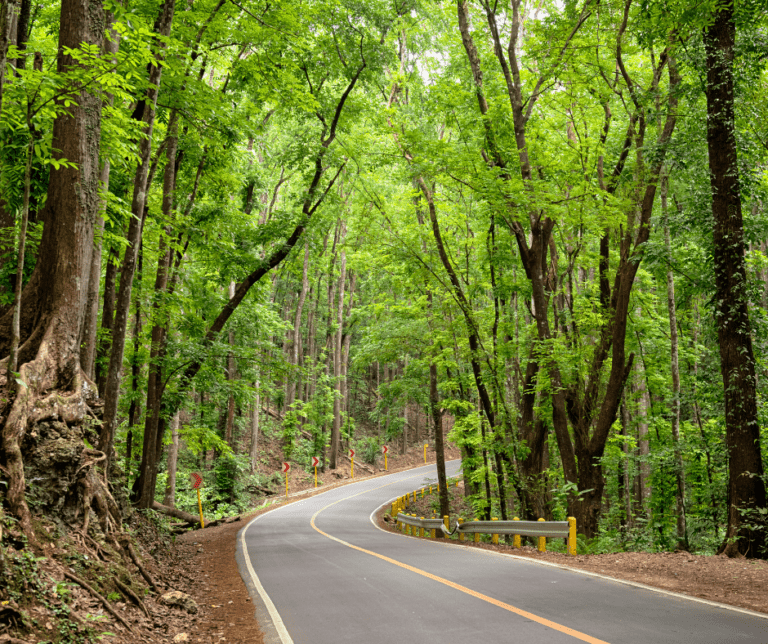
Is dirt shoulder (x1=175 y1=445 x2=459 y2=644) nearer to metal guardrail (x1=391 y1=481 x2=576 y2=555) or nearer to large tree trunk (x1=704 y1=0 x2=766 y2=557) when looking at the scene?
metal guardrail (x1=391 y1=481 x2=576 y2=555)

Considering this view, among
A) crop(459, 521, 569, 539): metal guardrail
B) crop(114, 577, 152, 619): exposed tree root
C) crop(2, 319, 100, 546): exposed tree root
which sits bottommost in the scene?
crop(459, 521, 569, 539): metal guardrail

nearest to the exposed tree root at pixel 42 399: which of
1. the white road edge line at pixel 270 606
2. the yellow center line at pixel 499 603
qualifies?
the white road edge line at pixel 270 606

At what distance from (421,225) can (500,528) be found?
10.2 m

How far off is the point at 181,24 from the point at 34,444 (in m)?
10.1

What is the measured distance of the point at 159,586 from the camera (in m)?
7.78

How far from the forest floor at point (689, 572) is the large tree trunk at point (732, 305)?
724 mm

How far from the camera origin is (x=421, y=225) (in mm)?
18562

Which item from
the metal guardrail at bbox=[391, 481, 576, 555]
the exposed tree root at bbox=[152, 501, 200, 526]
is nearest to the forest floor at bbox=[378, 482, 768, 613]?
the metal guardrail at bbox=[391, 481, 576, 555]

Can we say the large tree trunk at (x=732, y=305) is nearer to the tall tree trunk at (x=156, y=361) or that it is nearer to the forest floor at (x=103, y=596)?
the forest floor at (x=103, y=596)

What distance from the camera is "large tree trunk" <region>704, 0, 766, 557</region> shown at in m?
8.58

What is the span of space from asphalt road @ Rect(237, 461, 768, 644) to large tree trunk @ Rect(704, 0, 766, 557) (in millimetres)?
2854

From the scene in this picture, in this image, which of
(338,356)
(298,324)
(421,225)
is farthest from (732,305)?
(338,356)

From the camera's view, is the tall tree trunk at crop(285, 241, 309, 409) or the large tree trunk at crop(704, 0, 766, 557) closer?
the large tree trunk at crop(704, 0, 766, 557)

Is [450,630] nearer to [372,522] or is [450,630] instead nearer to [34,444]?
[34,444]
